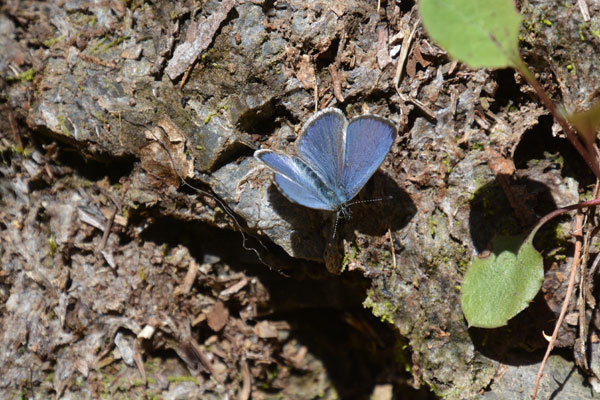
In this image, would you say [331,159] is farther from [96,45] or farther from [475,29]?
[96,45]

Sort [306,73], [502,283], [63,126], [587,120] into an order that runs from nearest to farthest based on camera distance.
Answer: [587,120] → [502,283] → [306,73] → [63,126]

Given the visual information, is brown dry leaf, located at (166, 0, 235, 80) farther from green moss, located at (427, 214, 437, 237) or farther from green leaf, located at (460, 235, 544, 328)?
green leaf, located at (460, 235, 544, 328)

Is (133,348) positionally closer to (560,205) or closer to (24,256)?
(24,256)

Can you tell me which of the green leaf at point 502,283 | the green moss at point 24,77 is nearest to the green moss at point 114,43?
the green moss at point 24,77

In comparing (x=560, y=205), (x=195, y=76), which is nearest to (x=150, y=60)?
(x=195, y=76)

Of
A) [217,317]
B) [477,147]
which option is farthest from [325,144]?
[217,317]

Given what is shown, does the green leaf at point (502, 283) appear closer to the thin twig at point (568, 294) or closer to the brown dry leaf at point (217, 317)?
the thin twig at point (568, 294)

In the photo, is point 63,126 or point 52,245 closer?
point 63,126

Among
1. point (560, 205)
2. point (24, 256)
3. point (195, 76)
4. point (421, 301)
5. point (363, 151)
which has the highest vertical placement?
point (195, 76)
